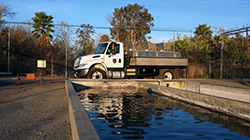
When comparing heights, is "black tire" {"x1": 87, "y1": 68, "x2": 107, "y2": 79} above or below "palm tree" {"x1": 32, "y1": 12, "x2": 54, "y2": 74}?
below

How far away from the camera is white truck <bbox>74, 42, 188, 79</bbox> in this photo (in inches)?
710

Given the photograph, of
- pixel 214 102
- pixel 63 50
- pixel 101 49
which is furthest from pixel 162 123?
pixel 63 50

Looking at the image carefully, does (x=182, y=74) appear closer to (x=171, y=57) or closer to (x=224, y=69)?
(x=171, y=57)

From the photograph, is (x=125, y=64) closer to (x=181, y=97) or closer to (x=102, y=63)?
(x=102, y=63)

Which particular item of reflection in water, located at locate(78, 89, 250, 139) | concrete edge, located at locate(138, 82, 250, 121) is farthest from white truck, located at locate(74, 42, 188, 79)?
reflection in water, located at locate(78, 89, 250, 139)

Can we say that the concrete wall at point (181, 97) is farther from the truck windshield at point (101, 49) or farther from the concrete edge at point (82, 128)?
the truck windshield at point (101, 49)

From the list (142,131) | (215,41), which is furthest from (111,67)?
(215,41)

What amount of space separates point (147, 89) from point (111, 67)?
17.7 ft

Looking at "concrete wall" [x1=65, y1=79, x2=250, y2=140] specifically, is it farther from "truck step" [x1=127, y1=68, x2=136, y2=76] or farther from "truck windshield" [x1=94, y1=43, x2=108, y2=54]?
"truck windshield" [x1=94, y1=43, x2=108, y2=54]

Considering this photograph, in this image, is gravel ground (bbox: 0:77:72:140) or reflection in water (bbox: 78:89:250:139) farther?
reflection in water (bbox: 78:89:250:139)

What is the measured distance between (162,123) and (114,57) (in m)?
12.5

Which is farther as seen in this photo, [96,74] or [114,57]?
[114,57]

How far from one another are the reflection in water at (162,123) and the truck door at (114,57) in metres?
9.60

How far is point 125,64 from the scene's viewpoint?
62.5 ft
